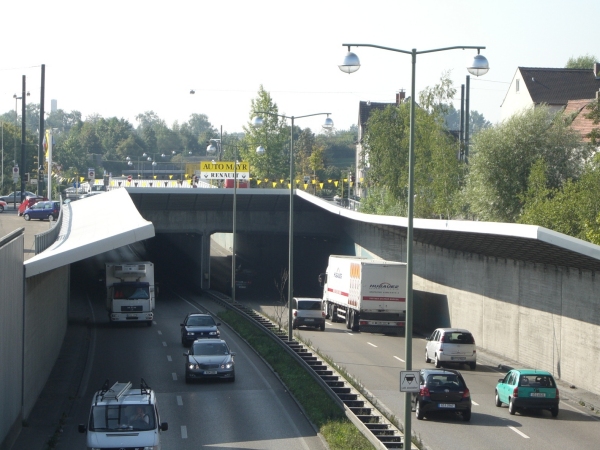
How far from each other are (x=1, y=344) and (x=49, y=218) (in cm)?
4761

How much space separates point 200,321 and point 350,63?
78.7 feet

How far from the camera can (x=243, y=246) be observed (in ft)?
299

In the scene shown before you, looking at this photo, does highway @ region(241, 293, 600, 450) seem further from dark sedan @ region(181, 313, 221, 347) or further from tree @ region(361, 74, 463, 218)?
tree @ region(361, 74, 463, 218)

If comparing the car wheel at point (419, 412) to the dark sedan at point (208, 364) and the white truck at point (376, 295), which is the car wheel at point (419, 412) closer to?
the dark sedan at point (208, 364)

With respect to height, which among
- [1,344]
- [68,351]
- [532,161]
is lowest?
[68,351]

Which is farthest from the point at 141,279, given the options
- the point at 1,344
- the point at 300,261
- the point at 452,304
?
the point at 300,261

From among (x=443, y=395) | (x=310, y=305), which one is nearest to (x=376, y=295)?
(x=310, y=305)

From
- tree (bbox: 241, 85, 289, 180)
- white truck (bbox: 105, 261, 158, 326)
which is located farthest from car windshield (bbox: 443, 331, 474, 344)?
Result: tree (bbox: 241, 85, 289, 180)

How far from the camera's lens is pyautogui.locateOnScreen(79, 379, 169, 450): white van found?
19.2 m

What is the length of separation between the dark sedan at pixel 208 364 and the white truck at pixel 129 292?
16313 mm

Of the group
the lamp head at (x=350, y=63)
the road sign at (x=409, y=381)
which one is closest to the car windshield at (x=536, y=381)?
the road sign at (x=409, y=381)

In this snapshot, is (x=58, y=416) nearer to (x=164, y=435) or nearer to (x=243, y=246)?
(x=164, y=435)

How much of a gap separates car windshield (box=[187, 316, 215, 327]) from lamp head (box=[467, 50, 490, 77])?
24.0 m

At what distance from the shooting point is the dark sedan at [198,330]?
133 feet
